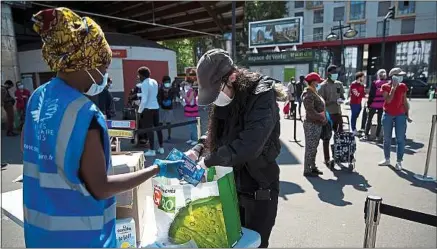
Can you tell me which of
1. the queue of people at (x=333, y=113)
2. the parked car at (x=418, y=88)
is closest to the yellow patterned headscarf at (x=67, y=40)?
the queue of people at (x=333, y=113)

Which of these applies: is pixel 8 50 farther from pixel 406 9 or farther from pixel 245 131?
pixel 406 9

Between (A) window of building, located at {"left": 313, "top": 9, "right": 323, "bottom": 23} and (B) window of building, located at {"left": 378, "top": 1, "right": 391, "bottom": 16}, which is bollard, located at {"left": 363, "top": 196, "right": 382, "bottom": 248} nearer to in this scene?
(B) window of building, located at {"left": 378, "top": 1, "right": 391, "bottom": 16}

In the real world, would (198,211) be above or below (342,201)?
above

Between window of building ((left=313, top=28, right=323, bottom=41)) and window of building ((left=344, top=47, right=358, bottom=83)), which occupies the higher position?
window of building ((left=313, top=28, right=323, bottom=41))

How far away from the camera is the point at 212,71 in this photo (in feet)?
5.58

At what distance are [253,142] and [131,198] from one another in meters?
0.83

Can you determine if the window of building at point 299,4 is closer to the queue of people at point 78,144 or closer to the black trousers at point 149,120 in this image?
the black trousers at point 149,120

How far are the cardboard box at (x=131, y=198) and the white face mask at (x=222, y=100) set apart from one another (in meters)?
0.63

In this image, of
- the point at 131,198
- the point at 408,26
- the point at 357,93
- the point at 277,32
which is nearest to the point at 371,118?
the point at 357,93

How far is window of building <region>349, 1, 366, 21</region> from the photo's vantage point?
4200 cm

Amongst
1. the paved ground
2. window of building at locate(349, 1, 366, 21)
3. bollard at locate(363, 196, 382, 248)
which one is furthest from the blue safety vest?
window of building at locate(349, 1, 366, 21)

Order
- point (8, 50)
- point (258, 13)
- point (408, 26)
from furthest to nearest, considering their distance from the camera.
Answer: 1. point (258, 13)
2. point (408, 26)
3. point (8, 50)

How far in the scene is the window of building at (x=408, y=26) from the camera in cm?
3781

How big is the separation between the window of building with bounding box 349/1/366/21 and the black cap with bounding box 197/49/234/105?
46.8 m
